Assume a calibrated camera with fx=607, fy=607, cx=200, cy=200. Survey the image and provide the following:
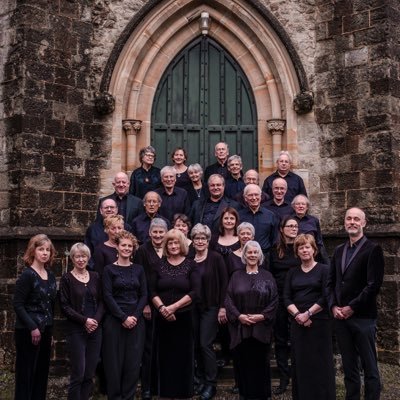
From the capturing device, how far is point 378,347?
7.95m

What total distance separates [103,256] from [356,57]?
493 centimetres

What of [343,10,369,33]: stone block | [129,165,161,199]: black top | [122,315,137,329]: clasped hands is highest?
[343,10,369,33]: stone block

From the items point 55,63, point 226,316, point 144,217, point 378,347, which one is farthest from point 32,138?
point 378,347

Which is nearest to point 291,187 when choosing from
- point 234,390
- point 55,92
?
point 234,390

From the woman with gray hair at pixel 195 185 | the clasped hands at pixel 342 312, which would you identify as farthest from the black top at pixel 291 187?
the clasped hands at pixel 342 312

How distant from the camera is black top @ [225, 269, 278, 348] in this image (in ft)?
17.1

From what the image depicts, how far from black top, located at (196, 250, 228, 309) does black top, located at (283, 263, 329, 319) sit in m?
0.63

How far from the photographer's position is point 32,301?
5203 mm

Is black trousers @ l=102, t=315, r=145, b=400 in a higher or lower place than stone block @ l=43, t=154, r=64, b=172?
lower

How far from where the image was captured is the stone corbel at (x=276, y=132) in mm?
9008

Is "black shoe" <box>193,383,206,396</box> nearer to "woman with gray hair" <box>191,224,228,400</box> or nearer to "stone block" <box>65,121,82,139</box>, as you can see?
"woman with gray hair" <box>191,224,228,400</box>

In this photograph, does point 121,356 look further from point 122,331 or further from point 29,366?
point 29,366

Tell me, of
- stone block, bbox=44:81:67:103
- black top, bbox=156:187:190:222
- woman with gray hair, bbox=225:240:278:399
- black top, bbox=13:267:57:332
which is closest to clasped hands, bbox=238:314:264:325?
woman with gray hair, bbox=225:240:278:399

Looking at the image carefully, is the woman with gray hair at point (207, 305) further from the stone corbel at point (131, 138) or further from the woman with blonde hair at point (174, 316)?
the stone corbel at point (131, 138)
